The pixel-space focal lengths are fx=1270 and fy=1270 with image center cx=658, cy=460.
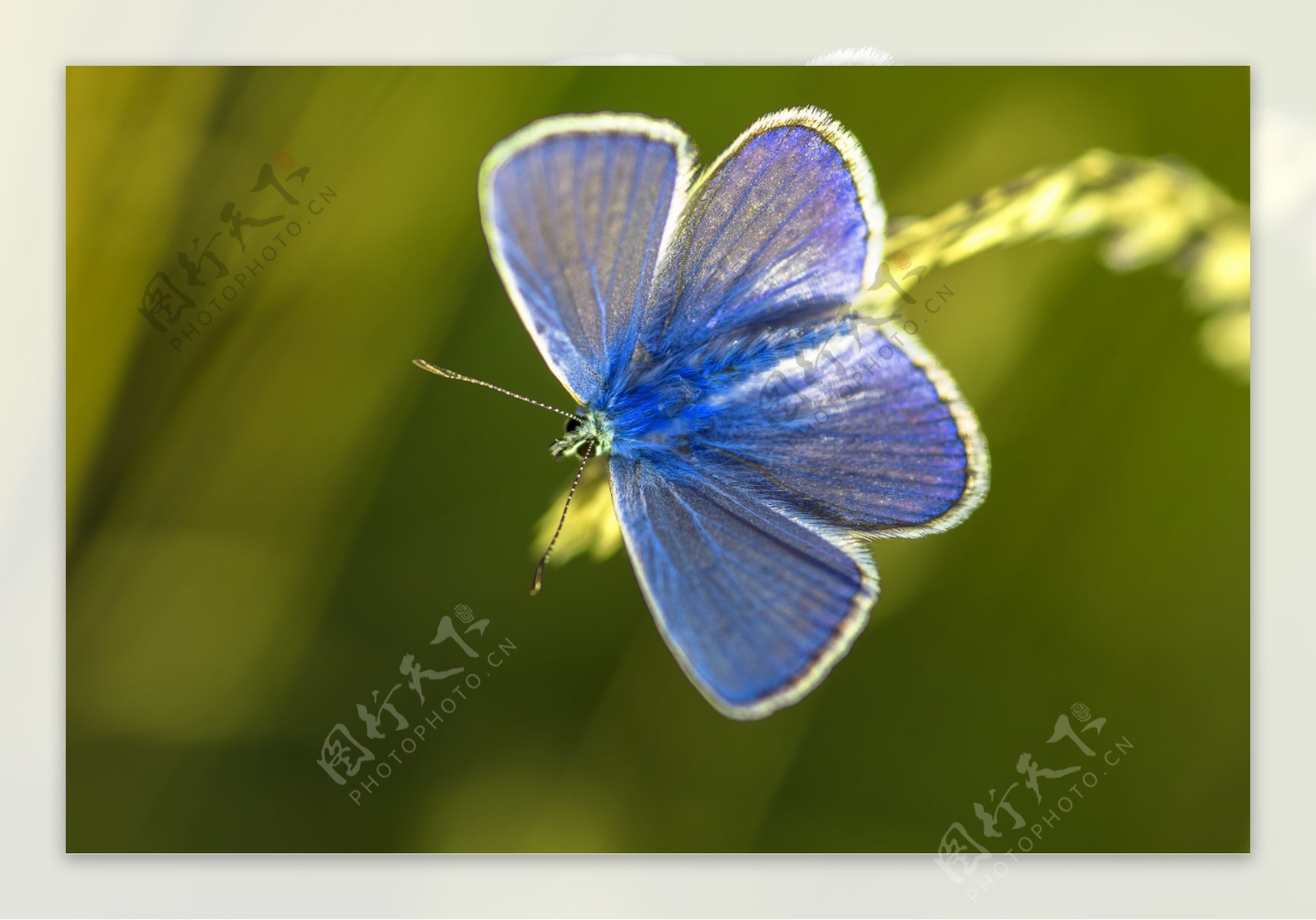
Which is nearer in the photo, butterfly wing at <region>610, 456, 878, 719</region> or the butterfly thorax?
butterfly wing at <region>610, 456, 878, 719</region>

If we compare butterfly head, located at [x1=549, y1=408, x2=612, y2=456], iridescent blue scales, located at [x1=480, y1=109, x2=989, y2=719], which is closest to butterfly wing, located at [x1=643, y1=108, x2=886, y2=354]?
iridescent blue scales, located at [x1=480, y1=109, x2=989, y2=719]

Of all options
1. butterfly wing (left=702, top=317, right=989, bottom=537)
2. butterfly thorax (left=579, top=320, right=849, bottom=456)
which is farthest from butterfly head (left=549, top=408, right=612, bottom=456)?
butterfly wing (left=702, top=317, right=989, bottom=537)

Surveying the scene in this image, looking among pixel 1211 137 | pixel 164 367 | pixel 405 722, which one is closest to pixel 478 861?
pixel 405 722

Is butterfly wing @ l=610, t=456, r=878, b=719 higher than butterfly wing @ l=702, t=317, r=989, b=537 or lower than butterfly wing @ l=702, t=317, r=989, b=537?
lower

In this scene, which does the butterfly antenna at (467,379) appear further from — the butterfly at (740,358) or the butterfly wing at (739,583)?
the butterfly wing at (739,583)

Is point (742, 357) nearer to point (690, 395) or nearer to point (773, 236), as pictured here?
point (690, 395)

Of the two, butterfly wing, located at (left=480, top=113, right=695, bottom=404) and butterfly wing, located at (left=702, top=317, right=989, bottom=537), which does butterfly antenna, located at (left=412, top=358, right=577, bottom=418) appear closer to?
butterfly wing, located at (left=480, top=113, right=695, bottom=404)

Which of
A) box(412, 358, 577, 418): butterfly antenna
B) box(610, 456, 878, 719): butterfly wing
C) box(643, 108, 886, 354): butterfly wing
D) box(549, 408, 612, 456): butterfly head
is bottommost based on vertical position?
box(610, 456, 878, 719): butterfly wing

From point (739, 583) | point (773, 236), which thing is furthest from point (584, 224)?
point (739, 583)

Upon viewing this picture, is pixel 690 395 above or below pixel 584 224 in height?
below
